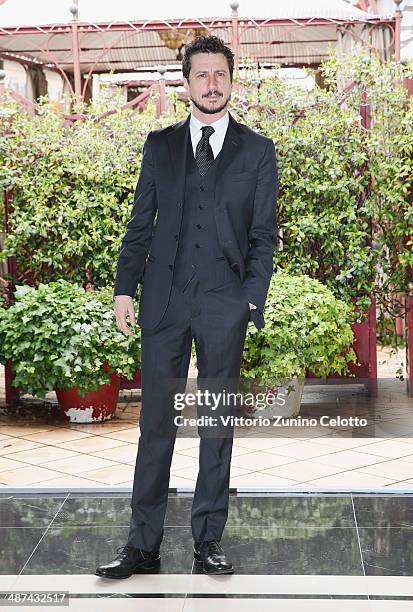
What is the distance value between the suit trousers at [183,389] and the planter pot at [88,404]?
257 centimetres

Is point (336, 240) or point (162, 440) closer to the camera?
point (162, 440)

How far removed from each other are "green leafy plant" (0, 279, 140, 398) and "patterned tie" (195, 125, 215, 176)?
2480mm

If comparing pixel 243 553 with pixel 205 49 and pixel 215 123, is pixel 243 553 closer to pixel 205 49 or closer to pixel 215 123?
pixel 215 123

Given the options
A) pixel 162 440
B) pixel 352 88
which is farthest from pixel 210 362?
pixel 352 88

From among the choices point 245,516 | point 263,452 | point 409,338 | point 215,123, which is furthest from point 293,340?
point 215,123

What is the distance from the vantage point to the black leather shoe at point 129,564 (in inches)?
124

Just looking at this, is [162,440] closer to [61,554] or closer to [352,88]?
[61,554]

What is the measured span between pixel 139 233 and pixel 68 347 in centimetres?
251

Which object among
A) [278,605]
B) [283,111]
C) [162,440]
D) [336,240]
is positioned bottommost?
[278,605]

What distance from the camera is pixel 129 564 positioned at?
318 cm

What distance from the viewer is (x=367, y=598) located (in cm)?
299

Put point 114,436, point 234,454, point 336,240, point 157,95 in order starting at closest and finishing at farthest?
point 234,454
point 114,436
point 336,240
point 157,95

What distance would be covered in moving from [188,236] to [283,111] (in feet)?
10.3

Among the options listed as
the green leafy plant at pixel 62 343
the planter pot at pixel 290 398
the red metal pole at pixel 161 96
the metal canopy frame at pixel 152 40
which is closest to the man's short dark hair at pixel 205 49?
the green leafy plant at pixel 62 343
